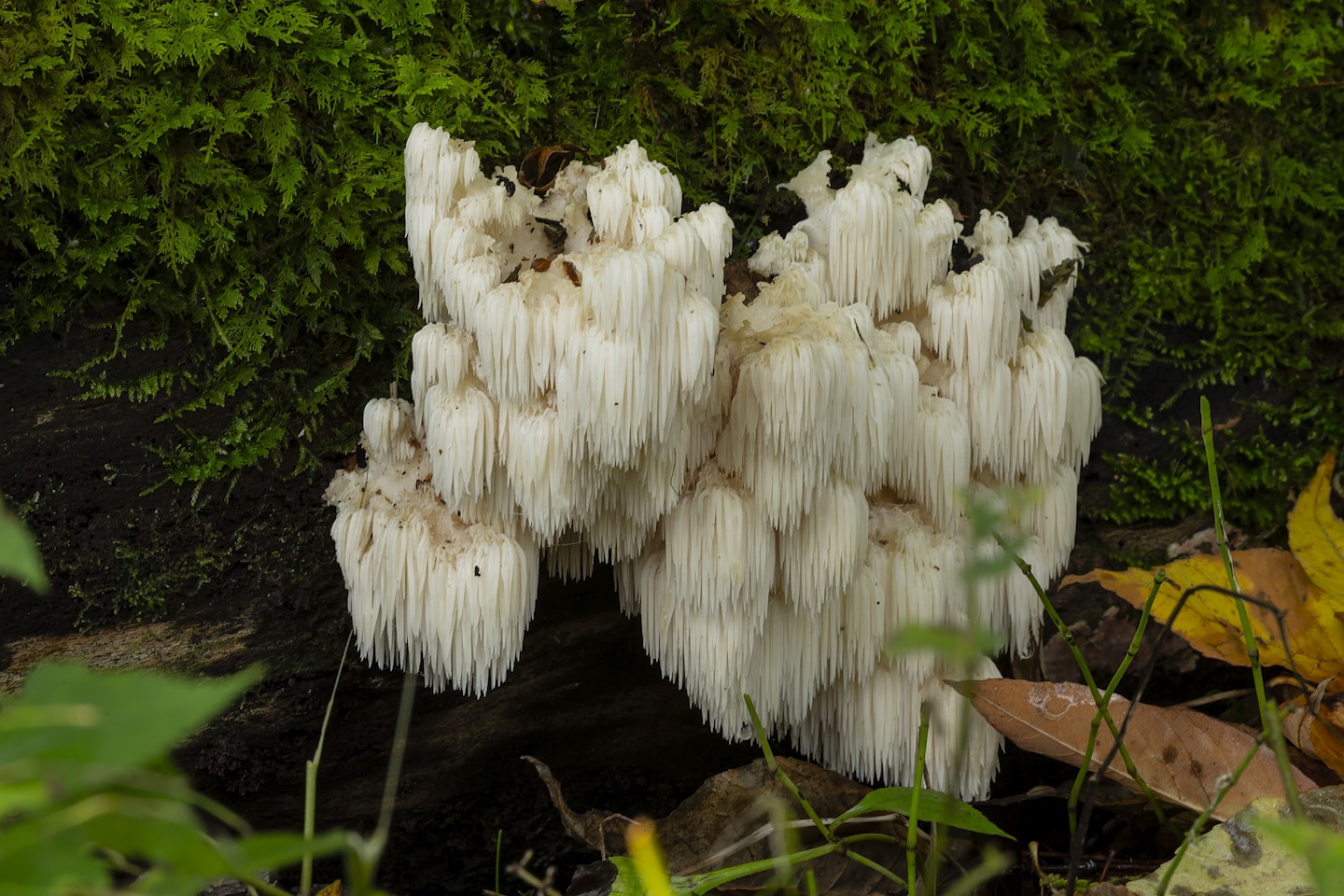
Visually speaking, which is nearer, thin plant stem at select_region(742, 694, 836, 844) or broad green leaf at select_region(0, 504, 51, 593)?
broad green leaf at select_region(0, 504, 51, 593)

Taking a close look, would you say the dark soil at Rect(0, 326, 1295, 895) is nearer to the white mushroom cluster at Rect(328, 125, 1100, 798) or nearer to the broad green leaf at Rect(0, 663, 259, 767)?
the white mushroom cluster at Rect(328, 125, 1100, 798)

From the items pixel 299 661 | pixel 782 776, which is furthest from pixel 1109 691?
pixel 299 661

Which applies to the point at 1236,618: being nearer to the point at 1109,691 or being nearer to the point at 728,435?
the point at 1109,691

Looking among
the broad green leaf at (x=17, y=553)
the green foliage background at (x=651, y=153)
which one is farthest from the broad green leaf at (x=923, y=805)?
the broad green leaf at (x=17, y=553)

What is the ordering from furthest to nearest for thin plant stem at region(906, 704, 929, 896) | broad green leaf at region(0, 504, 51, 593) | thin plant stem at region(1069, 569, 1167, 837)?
thin plant stem at region(1069, 569, 1167, 837), thin plant stem at region(906, 704, 929, 896), broad green leaf at region(0, 504, 51, 593)

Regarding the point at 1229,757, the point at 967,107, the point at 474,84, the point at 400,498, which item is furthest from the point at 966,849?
the point at 474,84

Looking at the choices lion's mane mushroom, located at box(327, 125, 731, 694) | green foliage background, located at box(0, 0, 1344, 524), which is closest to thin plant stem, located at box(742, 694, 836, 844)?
lion's mane mushroom, located at box(327, 125, 731, 694)

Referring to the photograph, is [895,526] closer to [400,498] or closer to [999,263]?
[999,263]

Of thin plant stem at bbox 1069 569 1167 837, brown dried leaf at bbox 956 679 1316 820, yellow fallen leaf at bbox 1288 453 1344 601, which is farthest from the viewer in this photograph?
yellow fallen leaf at bbox 1288 453 1344 601
